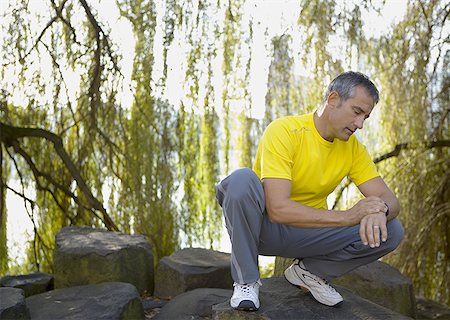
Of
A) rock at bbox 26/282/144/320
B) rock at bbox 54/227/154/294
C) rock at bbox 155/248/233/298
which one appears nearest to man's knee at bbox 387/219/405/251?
rock at bbox 26/282/144/320

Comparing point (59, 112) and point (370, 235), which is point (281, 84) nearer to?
point (59, 112)

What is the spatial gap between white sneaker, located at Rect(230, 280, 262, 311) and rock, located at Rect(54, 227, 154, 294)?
4.99ft

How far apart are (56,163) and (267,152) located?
2963mm

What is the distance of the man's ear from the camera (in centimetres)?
252

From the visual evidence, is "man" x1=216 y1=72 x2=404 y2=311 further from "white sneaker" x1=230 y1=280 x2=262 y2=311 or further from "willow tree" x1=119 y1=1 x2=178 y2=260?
"willow tree" x1=119 y1=1 x2=178 y2=260

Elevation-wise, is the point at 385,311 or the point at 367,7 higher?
the point at 367,7

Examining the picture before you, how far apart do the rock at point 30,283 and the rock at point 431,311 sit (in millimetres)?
2162

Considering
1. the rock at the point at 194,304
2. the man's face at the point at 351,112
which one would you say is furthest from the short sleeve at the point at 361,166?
the rock at the point at 194,304

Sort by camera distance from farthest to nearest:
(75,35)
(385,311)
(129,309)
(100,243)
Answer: (75,35)
(100,243)
(129,309)
(385,311)

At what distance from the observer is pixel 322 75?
497 centimetres

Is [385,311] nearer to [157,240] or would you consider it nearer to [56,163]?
[157,240]

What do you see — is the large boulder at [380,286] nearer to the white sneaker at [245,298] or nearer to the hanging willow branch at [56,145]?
the white sneaker at [245,298]

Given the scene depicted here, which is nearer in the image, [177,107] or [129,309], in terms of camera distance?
[129,309]

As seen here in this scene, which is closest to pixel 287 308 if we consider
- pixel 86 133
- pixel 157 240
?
pixel 157 240
